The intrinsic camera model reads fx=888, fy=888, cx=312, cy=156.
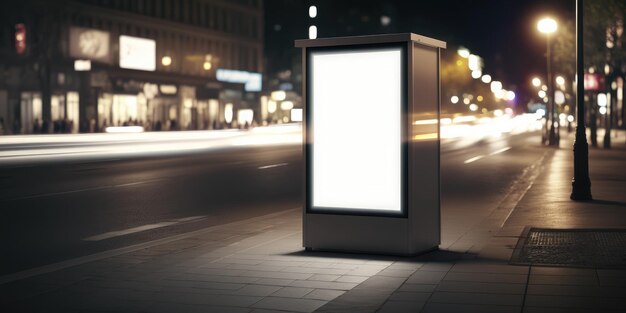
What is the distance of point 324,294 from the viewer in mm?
7605

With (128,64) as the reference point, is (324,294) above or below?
below

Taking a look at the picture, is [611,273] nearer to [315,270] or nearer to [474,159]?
[315,270]

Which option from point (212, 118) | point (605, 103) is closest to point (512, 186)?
point (605, 103)

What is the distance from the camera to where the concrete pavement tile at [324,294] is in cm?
746

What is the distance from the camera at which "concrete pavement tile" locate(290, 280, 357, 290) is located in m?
7.93

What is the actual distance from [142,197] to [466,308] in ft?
36.8

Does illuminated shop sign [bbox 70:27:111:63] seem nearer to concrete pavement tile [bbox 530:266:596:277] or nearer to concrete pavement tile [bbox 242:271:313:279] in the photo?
concrete pavement tile [bbox 242:271:313:279]

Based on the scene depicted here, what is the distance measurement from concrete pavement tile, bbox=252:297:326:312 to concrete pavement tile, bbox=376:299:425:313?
0.54 metres

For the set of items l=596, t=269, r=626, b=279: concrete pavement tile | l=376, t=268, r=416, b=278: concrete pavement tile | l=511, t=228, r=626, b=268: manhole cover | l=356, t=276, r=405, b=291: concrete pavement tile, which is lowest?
l=356, t=276, r=405, b=291: concrete pavement tile

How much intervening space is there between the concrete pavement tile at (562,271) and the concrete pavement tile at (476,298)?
1224mm

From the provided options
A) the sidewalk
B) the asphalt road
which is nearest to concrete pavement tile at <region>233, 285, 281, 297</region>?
the sidewalk

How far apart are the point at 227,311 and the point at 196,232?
5.28 metres

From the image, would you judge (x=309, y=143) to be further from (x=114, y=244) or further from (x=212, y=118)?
(x=212, y=118)

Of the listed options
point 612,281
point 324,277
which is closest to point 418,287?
point 324,277
